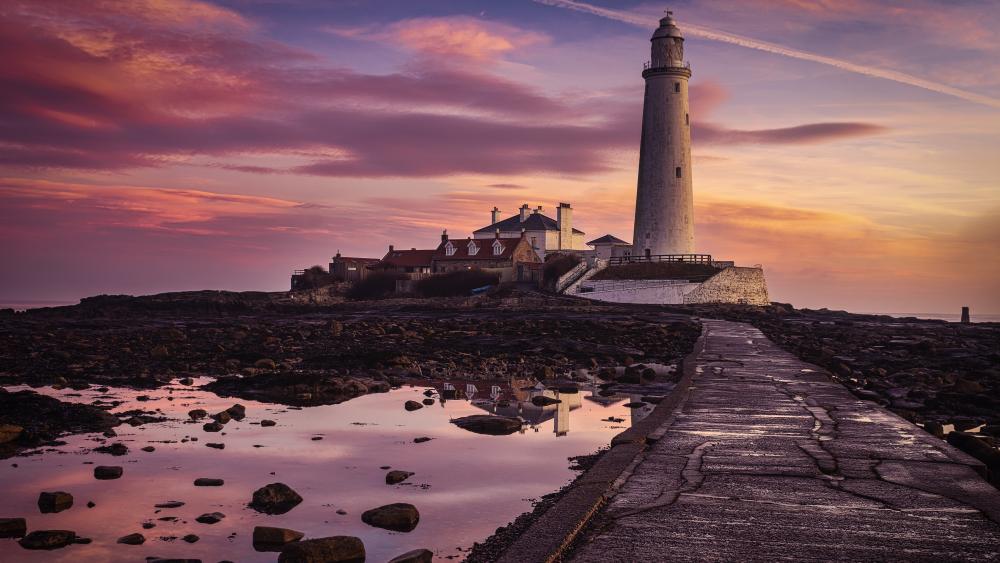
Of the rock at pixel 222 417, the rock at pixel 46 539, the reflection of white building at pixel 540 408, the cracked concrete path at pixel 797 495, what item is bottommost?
the rock at pixel 46 539

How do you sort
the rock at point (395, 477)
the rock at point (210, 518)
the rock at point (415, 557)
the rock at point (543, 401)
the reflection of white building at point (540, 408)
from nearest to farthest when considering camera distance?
the rock at point (415, 557) → the rock at point (210, 518) → the rock at point (395, 477) → the reflection of white building at point (540, 408) → the rock at point (543, 401)

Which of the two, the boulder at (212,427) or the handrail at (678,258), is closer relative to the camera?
the boulder at (212,427)

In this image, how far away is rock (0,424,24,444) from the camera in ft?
34.3

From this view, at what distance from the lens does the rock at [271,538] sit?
20.6ft

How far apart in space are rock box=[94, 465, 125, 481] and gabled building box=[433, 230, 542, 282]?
59913 millimetres

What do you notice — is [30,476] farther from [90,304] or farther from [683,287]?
[90,304]

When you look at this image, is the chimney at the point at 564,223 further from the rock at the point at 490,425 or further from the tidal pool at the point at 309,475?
the rock at the point at 490,425

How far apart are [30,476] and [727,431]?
25.5 ft

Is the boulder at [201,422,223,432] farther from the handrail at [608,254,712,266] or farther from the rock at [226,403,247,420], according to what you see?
the handrail at [608,254,712,266]

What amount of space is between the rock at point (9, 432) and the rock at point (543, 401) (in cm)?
769

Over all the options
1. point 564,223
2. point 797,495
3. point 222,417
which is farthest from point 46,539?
point 564,223

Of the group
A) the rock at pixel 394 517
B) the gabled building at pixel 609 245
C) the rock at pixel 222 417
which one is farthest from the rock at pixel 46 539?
the gabled building at pixel 609 245

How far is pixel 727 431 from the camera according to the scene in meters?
9.84

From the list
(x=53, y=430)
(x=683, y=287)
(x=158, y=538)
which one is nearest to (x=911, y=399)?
(x=158, y=538)
